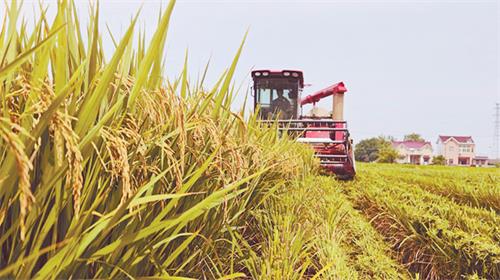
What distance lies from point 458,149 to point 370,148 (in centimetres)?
1493

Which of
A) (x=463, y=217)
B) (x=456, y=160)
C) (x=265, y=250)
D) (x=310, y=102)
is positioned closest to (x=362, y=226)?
(x=463, y=217)

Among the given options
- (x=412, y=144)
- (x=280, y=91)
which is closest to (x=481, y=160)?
(x=412, y=144)

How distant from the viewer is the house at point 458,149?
75.5 meters

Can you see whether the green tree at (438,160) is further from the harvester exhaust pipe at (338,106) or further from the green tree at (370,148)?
the harvester exhaust pipe at (338,106)

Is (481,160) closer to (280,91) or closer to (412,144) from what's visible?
(412,144)

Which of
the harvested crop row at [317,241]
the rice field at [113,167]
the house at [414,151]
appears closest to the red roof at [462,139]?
the house at [414,151]

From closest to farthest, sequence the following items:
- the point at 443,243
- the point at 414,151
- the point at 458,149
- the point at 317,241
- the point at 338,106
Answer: the point at 317,241
the point at 443,243
the point at 338,106
the point at 458,149
the point at 414,151

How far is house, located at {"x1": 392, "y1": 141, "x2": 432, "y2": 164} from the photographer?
3019 inches

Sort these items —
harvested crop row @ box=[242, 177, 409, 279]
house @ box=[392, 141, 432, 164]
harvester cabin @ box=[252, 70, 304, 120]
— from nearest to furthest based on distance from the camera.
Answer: harvested crop row @ box=[242, 177, 409, 279] → harvester cabin @ box=[252, 70, 304, 120] → house @ box=[392, 141, 432, 164]

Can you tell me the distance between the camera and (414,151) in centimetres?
Result: 7850

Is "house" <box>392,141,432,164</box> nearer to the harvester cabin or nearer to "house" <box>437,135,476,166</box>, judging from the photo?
"house" <box>437,135,476,166</box>

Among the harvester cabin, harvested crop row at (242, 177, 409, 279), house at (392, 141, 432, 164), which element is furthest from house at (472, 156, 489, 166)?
harvested crop row at (242, 177, 409, 279)

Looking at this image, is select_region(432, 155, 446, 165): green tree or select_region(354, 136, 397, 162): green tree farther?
select_region(354, 136, 397, 162): green tree

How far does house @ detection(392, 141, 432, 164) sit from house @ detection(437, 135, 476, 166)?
259 centimetres
